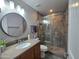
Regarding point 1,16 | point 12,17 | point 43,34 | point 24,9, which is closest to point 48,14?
point 43,34

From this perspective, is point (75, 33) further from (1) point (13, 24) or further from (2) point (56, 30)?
(2) point (56, 30)

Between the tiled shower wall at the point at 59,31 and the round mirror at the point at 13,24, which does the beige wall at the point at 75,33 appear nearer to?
the round mirror at the point at 13,24

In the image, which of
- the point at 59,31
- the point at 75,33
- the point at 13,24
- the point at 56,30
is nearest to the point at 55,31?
the point at 56,30

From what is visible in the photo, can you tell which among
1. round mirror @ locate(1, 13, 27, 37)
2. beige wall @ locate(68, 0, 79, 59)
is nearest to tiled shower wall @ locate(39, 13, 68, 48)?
round mirror @ locate(1, 13, 27, 37)

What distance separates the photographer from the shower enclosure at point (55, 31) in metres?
5.56

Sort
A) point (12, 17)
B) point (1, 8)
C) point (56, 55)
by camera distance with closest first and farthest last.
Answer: point (1, 8)
point (12, 17)
point (56, 55)

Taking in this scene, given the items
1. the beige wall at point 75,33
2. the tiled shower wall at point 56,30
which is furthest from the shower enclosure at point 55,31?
the beige wall at point 75,33

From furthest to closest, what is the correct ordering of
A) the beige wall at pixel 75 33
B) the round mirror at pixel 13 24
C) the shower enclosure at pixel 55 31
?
the shower enclosure at pixel 55 31 < the round mirror at pixel 13 24 < the beige wall at pixel 75 33

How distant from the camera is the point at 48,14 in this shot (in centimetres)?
548

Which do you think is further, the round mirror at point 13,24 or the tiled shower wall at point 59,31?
the tiled shower wall at point 59,31

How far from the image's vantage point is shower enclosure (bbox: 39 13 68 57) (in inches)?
219

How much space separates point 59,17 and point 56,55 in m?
1.80

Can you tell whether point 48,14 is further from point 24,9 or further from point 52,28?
point 24,9

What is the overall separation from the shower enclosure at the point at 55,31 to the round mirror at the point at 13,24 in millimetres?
1873
